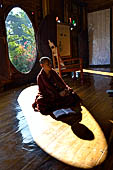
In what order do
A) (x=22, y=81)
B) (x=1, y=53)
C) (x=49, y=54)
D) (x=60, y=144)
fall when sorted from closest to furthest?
(x=60, y=144) → (x=1, y=53) → (x=22, y=81) → (x=49, y=54)

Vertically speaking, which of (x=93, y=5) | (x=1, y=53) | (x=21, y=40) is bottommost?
(x=1, y=53)

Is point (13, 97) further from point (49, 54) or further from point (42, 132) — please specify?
point (49, 54)

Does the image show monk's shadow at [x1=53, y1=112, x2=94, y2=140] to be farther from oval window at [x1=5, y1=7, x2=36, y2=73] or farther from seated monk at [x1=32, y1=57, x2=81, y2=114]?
oval window at [x1=5, y1=7, x2=36, y2=73]

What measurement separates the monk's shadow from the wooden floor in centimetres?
16

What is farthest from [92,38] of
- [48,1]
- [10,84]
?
[10,84]

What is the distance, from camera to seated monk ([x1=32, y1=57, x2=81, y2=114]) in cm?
219

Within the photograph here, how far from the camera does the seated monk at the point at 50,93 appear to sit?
7.18ft

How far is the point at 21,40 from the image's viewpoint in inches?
149

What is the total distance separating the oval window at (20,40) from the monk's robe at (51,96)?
62.9 inches

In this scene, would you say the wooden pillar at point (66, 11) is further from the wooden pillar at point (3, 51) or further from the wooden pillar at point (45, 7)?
the wooden pillar at point (3, 51)

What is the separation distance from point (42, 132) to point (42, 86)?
814mm

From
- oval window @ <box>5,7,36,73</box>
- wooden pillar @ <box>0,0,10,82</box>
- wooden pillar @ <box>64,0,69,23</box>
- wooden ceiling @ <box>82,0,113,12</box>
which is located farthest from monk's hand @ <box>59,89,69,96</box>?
wooden ceiling @ <box>82,0,113,12</box>

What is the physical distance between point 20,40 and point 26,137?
2.74 metres

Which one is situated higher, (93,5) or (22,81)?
(93,5)
